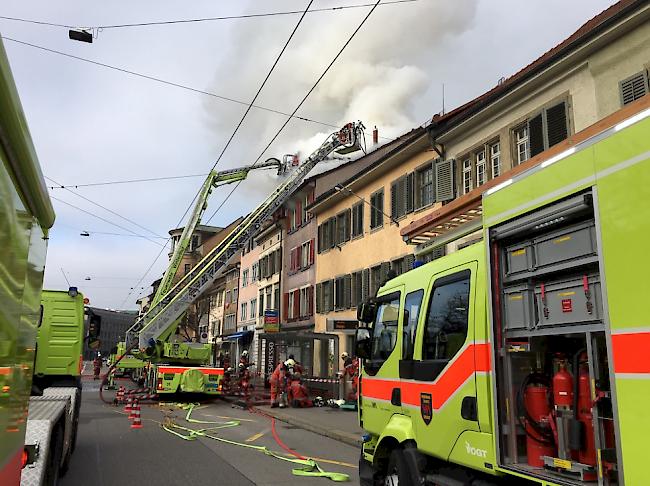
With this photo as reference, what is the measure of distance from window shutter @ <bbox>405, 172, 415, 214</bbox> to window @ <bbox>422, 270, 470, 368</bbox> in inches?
599

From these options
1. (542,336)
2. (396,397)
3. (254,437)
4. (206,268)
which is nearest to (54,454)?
(396,397)

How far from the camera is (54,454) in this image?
19.2 ft

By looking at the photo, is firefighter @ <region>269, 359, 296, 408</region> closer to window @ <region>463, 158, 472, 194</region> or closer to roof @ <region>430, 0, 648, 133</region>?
window @ <region>463, 158, 472, 194</region>

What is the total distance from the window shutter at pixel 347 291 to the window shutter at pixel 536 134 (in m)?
11.7

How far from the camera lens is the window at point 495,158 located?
16.4 m

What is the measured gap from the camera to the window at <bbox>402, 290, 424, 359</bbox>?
536 cm

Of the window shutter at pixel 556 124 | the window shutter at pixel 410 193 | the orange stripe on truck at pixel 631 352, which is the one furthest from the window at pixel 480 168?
the orange stripe on truck at pixel 631 352

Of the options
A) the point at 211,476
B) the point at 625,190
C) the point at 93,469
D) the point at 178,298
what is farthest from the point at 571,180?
the point at 178,298

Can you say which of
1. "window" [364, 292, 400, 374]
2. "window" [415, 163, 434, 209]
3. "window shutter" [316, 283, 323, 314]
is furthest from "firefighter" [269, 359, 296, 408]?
"window" [364, 292, 400, 374]

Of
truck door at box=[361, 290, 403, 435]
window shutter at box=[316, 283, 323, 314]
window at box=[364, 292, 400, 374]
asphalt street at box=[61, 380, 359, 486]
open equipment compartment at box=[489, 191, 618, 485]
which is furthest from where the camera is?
window shutter at box=[316, 283, 323, 314]

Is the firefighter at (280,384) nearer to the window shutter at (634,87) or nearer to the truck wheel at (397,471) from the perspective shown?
the window shutter at (634,87)

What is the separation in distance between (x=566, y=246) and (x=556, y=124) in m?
11.6

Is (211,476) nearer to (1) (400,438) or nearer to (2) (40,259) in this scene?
(1) (400,438)

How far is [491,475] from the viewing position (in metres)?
4.06
